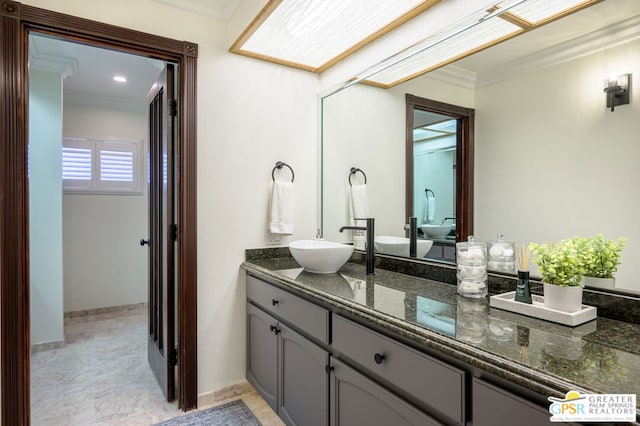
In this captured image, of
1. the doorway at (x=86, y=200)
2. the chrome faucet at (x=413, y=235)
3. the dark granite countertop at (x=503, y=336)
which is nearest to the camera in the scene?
the dark granite countertop at (x=503, y=336)

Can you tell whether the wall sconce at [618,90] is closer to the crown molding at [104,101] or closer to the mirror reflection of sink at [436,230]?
the mirror reflection of sink at [436,230]

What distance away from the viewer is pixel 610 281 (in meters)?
1.18

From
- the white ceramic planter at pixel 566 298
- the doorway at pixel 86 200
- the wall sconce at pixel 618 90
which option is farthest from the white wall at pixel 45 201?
the wall sconce at pixel 618 90

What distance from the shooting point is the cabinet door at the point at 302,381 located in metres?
1.56

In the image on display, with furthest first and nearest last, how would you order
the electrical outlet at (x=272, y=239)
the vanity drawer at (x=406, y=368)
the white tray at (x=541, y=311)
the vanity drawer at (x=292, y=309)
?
the electrical outlet at (x=272, y=239)
the vanity drawer at (x=292, y=309)
the white tray at (x=541, y=311)
the vanity drawer at (x=406, y=368)

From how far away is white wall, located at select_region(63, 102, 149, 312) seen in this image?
395 centimetres

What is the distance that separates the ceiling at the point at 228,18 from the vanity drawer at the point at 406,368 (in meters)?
1.17

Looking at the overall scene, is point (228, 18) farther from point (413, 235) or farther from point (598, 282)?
point (598, 282)

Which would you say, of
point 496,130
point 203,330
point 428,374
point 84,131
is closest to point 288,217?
point 203,330

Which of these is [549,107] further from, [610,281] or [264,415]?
[264,415]

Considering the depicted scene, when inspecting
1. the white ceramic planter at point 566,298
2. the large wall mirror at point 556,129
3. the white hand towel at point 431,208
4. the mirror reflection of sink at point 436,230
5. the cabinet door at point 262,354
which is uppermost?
the large wall mirror at point 556,129

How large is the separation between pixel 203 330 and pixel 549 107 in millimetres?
2121

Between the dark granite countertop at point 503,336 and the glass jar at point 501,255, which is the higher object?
the glass jar at point 501,255

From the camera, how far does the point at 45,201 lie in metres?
3.03
